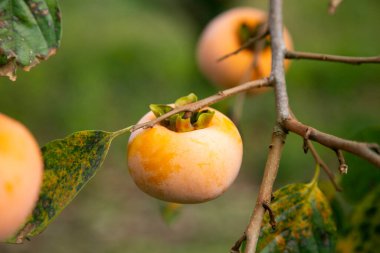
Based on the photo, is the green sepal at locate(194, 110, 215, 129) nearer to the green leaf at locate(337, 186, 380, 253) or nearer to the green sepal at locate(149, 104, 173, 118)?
the green sepal at locate(149, 104, 173, 118)

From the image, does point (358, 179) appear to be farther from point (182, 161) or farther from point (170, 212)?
point (182, 161)

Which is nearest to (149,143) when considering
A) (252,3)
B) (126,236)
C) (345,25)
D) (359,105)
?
(126,236)

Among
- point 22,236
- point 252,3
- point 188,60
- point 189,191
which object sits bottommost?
point 22,236

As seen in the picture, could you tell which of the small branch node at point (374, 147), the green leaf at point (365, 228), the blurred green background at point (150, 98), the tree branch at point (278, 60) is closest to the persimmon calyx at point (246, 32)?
the tree branch at point (278, 60)

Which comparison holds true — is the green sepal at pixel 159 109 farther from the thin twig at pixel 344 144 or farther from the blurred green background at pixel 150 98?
the blurred green background at pixel 150 98

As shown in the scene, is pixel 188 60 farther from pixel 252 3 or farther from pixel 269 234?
pixel 269 234

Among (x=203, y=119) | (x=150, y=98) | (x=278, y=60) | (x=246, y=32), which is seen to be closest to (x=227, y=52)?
(x=246, y=32)

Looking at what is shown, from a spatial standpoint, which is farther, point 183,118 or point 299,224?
point 299,224
